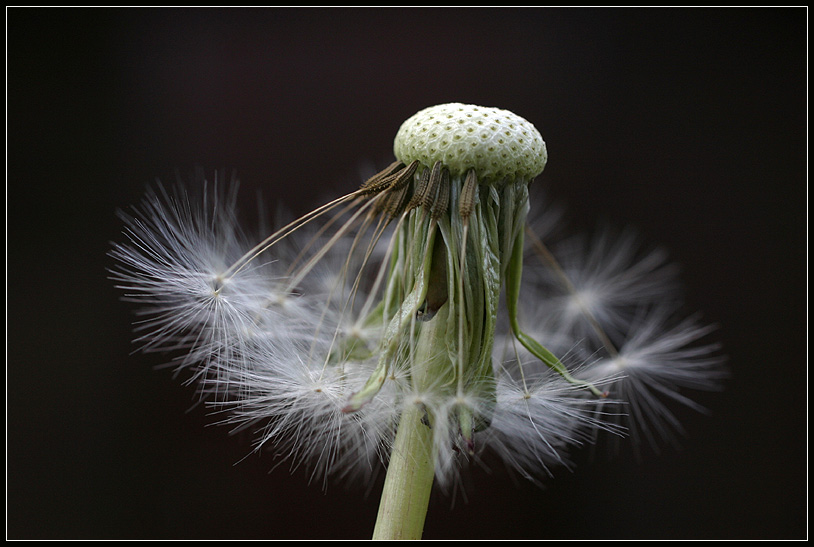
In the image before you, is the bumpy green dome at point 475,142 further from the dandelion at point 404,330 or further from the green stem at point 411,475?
the green stem at point 411,475

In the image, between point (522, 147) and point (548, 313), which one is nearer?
point (522, 147)

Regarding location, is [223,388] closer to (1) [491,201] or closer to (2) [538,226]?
(1) [491,201]

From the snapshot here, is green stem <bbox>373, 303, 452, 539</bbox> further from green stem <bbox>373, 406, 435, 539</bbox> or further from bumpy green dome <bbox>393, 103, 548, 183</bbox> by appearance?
bumpy green dome <bbox>393, 103, 548, 183</bbox>

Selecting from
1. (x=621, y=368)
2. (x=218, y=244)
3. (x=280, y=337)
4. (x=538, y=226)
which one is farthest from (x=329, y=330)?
(x=538, y=226)

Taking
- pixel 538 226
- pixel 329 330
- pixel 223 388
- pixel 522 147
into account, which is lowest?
pixel 223 388

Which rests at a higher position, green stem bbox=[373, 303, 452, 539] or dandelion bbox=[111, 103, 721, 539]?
dandelion bbox=[111, 103, 721, 539]

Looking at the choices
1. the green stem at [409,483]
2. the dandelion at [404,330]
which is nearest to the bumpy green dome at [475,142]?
the dandelion at [404,330]

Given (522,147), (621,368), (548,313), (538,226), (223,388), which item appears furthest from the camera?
(538,226)

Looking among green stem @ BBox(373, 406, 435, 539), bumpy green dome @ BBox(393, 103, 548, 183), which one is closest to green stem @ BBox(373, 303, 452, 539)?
green stem @ BBox(373, 406, 435, 539)
